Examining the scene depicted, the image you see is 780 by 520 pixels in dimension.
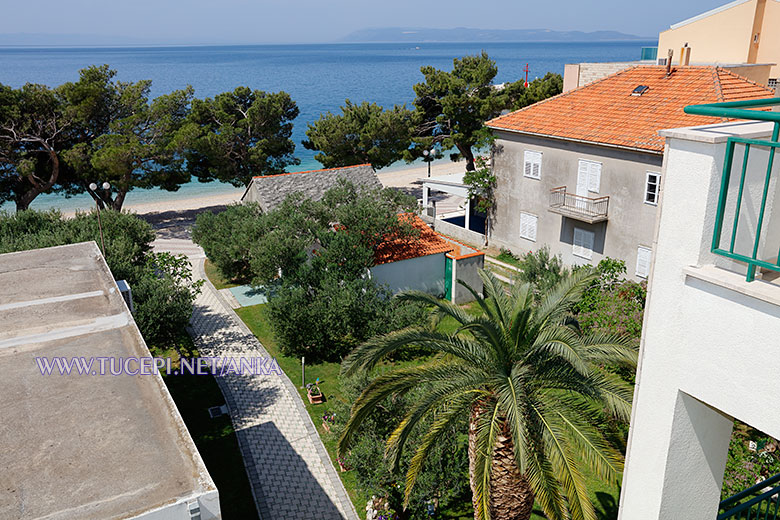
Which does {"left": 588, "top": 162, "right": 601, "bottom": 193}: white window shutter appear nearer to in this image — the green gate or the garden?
the garden

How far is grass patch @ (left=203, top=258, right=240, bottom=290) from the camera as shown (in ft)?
92.0

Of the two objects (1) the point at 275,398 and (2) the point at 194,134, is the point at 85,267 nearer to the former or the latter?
(1) the point at 275,398

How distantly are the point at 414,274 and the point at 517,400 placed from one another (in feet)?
51.8

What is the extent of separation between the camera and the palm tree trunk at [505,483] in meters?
10.4

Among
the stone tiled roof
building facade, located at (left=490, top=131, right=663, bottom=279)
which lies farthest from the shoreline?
building facade, located at (left=490, top=131, right=663, bottom=279)

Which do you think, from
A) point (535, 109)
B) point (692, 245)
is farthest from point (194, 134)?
point (692, 245)

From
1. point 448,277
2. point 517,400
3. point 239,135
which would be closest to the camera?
point 517,400

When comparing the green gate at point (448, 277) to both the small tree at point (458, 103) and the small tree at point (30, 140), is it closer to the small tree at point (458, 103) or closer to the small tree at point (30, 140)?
the small tree at point (458, 103)

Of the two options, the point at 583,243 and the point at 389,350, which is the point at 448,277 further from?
the point at 389,350

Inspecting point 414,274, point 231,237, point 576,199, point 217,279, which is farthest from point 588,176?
point 217,279

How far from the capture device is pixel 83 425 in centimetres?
899

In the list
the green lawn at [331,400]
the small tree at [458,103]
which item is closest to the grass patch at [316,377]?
the green lawn at [331,400]

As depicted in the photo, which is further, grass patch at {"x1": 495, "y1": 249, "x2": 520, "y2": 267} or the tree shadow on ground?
the tree shadow on ground

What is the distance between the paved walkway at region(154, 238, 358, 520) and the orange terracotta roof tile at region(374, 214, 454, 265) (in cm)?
616
